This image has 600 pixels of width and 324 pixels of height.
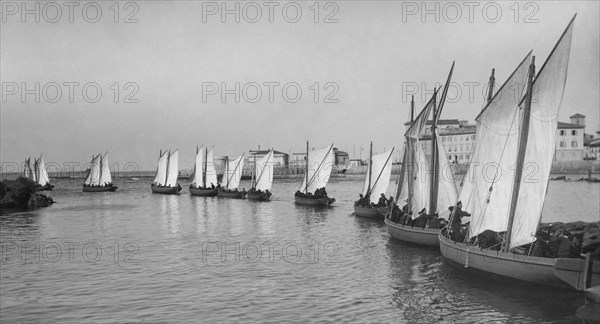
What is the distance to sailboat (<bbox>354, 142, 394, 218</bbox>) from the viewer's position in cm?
5369

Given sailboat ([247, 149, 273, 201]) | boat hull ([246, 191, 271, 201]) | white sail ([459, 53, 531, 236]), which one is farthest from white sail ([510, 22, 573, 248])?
boat hull ([246, 191, 271, 201])

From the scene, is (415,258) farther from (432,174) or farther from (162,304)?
(162,304)

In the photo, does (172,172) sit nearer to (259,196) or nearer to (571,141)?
(259,196)

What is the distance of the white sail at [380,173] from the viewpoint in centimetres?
5644

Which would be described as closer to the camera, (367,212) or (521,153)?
(521,153)

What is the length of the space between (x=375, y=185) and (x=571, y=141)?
130m

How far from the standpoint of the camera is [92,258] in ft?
111

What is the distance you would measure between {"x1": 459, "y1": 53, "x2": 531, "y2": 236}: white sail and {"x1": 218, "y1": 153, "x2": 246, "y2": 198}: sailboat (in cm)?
6769

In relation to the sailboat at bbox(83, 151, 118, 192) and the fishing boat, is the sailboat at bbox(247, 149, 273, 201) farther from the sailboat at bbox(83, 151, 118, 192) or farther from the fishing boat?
the sailboat at bbox(83, 151, 118, 192)

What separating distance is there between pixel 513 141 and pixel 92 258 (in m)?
25.8

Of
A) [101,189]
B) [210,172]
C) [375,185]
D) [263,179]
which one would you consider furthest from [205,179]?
[375,185]

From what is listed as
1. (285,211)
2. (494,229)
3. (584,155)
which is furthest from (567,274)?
(584,155)

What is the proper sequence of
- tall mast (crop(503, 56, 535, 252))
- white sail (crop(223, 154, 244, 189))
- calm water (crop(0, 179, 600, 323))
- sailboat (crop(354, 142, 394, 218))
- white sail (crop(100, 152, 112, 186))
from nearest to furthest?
calm water (crop(0, 179, 600, 323)), tall mast (crop(503, 56, 535, 252)), sailboat (crop(354, 142, 394, 218)), white sail (crop(223, 154, 244, 189)), white sail (crop(100, 152, 112, 186))

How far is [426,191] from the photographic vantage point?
37.1 metres
